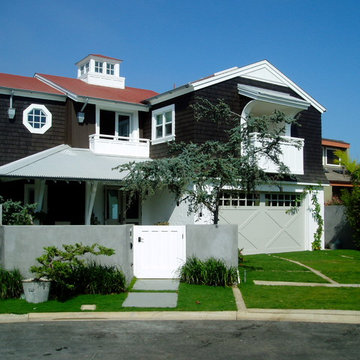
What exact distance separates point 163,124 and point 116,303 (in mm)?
10813

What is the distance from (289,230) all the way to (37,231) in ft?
39.9

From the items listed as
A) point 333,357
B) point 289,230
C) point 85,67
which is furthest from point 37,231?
point 85,67

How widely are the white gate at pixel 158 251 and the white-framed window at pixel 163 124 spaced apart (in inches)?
274

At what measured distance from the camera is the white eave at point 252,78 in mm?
18281

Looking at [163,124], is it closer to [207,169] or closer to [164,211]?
[164,211]

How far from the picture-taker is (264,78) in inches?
805

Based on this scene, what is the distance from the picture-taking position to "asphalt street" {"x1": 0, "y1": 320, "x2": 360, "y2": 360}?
6.88 metres

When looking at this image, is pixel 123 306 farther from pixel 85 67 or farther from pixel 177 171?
pixel 85 67

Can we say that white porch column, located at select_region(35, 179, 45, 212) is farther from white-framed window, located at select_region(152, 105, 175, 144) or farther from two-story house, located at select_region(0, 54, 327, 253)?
white-framed window, located at select_region(152, 105, 175, 144)

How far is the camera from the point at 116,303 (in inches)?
394

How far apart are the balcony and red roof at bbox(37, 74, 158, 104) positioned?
1.64 metres

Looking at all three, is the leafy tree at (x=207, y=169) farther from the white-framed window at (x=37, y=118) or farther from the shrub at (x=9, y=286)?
the white-framed window at (x=37, y=118)

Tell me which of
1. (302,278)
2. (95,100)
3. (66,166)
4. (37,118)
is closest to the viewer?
(302,278)

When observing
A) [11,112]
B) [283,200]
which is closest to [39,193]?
[11,112]
